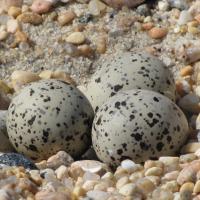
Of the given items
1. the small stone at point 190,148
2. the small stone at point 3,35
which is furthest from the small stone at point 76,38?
the small stone at point 190,148

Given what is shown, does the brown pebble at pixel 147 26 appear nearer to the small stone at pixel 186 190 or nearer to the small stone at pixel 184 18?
the small stone at pixel 184 18

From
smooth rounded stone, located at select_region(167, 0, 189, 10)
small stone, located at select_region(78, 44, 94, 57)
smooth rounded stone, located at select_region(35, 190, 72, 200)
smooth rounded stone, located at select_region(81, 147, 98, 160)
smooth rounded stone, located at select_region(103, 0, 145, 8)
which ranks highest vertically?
smooth rounded stone, located at select_region(103, 0, 145, 8)

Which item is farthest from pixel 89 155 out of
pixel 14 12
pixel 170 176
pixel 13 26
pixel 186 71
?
pixel 14 12

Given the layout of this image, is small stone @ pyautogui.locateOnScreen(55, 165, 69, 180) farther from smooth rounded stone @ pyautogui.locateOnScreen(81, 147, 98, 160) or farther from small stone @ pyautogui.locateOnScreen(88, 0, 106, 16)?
small stone @ pyautogui.locateOnScreen(88, 0, 106, 16)

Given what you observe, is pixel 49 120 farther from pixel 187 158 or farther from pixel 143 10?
pixel 143 10

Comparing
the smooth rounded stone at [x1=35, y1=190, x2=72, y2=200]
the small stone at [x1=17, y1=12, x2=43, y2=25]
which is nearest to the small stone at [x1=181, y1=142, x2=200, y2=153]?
the smooth rounded stone at [x1=35, y1=190, x2=72, y2=200]

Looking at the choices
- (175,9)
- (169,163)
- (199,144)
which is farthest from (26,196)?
(175,9)

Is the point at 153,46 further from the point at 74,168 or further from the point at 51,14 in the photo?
the point at 74,168
